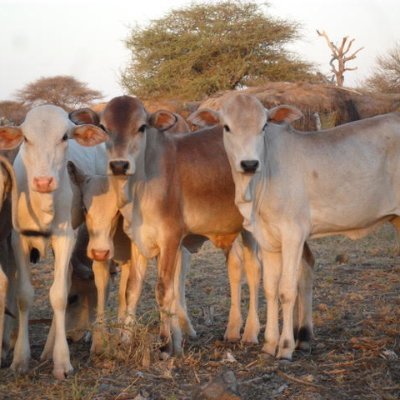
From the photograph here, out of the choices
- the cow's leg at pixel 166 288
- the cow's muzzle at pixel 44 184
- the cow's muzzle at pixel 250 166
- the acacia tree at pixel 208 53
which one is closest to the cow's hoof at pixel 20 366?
the cow's leg at pixel 166 288

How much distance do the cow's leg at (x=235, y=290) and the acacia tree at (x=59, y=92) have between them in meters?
23.0

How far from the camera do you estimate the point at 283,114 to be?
6391 millimetres

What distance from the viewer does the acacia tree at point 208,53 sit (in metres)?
29.8

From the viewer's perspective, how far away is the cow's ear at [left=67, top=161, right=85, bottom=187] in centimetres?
653

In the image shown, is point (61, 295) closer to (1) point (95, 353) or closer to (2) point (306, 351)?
(1) point (95, 353)

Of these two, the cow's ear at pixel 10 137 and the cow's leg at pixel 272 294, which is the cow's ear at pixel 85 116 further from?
the cow's leg at pixel 272 294

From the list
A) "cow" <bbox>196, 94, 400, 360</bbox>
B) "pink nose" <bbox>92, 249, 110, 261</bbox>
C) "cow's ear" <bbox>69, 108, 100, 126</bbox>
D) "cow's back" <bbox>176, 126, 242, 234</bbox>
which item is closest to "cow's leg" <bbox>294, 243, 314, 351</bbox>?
"cow" <bbox>196, 94, 400, 360</bbox>

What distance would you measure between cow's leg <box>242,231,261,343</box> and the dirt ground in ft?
0.55

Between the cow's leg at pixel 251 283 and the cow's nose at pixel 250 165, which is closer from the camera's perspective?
the cow's nose at pixel 250 165

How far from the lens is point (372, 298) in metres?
8.07

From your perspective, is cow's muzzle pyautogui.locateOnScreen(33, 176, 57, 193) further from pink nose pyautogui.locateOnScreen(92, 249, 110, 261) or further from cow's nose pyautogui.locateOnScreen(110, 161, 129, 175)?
pink nose pyautogui.locateOnScreen(92, 249, 110, 261)

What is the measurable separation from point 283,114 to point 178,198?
103cm

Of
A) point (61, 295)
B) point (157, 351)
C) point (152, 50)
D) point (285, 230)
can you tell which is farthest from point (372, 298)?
point (152, 50)

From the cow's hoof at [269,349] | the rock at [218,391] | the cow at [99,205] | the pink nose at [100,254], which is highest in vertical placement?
the cow at [99,205]
